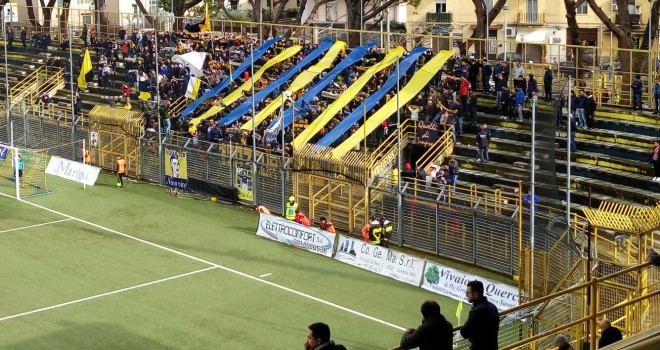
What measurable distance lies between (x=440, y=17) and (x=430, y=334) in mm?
67472

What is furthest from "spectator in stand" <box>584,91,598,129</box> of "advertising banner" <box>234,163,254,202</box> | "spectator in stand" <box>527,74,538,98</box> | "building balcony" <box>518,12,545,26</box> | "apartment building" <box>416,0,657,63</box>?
"building balcony" <box>518,12,545,26</box>

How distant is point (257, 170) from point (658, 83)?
557 inches

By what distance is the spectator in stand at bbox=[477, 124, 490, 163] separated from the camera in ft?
122

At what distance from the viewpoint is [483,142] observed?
37.3 m

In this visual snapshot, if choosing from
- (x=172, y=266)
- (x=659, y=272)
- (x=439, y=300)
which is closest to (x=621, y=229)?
(x=659, y=272)

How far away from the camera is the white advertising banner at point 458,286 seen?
25328 millimetres

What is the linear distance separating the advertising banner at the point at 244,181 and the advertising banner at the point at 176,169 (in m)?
2.58

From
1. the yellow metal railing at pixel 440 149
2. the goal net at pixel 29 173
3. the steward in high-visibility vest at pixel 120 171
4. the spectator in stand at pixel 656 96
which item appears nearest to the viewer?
the spectator in stand at pixel 656 96

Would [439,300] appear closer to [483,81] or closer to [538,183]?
[538,183]

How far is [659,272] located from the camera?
62.4ft

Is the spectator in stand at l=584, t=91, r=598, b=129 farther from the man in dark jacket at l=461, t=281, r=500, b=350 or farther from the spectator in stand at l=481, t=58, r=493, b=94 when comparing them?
the man in dark jacket at l=461, t=281, r=500, b=350

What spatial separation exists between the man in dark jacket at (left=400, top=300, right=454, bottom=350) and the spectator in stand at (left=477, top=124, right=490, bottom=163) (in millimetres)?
25361

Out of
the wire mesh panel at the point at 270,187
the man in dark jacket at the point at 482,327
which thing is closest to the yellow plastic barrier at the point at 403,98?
the wire mesh panel at the point at 270,187

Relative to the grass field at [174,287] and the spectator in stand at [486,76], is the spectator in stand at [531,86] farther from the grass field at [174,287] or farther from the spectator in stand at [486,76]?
the grass field at [174,287]
